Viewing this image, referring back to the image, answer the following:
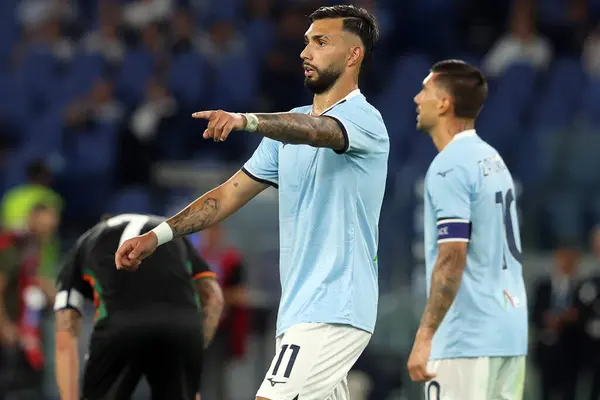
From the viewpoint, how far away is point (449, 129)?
6.24 m

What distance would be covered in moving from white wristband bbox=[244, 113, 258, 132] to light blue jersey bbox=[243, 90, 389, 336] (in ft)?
1.71

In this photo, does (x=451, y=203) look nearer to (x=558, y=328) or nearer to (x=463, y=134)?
(x=463, y=134)

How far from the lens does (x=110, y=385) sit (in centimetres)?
634

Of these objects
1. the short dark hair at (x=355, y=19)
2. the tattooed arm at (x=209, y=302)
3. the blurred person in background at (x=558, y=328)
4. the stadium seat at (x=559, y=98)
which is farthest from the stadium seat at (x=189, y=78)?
the short dark hair at (x=355, y=19)

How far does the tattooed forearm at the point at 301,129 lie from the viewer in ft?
15.5

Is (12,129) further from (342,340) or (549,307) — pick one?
(342,340)

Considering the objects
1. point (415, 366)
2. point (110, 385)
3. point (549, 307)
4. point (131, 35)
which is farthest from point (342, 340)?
point (131, 35)

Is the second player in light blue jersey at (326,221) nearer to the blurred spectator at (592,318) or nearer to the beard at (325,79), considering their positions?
the beard at (325,79)

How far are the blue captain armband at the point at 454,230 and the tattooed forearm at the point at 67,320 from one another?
6.32 feet

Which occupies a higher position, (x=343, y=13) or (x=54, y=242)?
(x=343, y=13)

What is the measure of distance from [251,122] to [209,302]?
2148 millimetres

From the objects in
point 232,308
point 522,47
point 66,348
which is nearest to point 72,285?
point 66,348

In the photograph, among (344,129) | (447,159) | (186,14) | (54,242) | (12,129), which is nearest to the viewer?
(344,129)

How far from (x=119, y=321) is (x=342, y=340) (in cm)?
162
